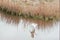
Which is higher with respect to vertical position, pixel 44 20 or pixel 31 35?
pixel 44 20

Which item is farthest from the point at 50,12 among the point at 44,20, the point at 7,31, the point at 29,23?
the point at 7,31

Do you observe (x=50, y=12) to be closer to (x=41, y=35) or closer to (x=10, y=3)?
(x=41, y=35)

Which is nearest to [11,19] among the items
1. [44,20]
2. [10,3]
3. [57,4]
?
[10,3]

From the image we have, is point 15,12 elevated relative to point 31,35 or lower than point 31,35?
elevated

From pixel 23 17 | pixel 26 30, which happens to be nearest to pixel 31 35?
pixel 26 30

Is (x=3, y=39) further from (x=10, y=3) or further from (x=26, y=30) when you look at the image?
(x=10, y=3)

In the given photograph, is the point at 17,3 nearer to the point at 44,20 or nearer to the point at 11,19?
the point at 11,19

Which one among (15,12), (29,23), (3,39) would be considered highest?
(15,12)
